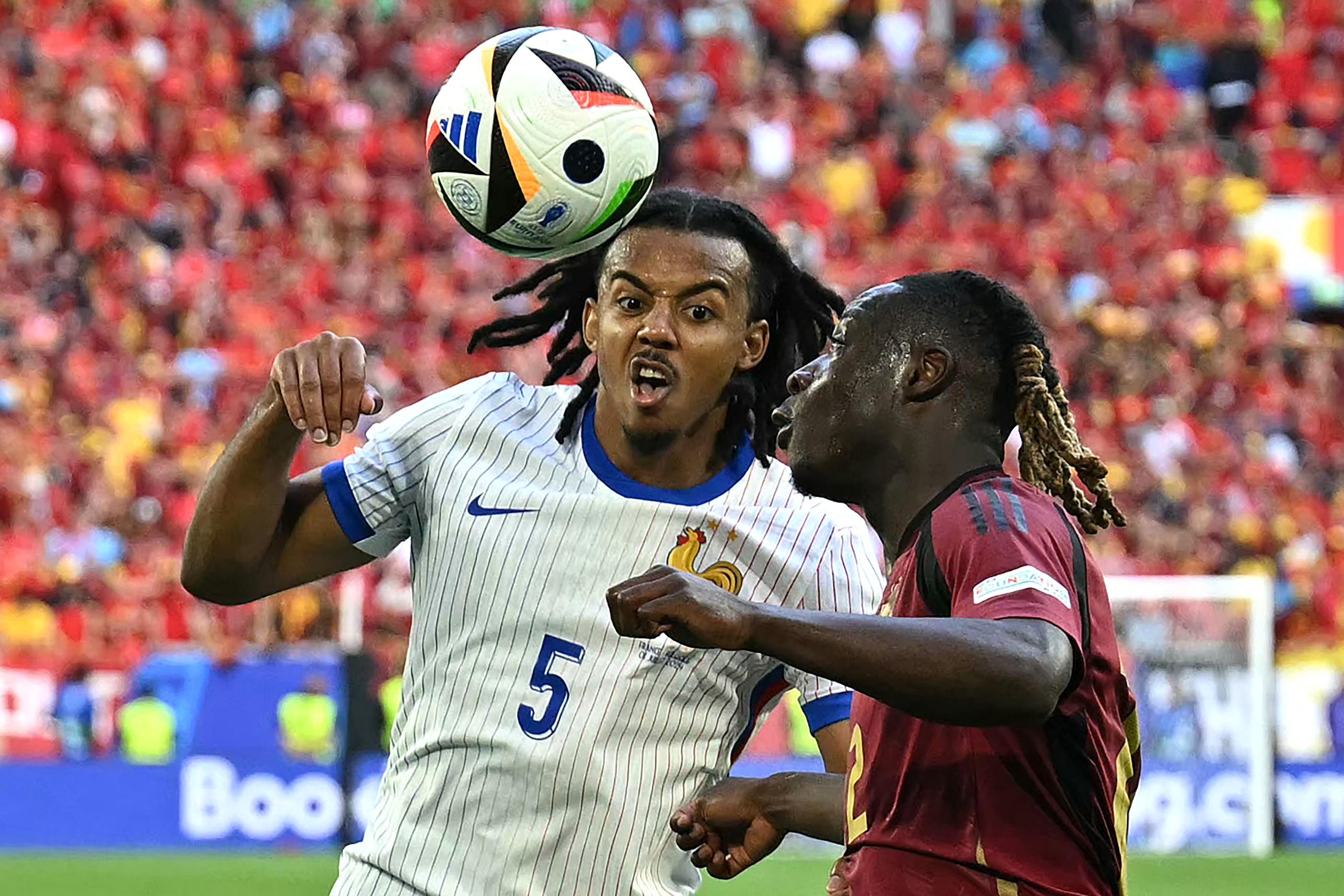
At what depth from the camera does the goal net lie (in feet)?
42.2

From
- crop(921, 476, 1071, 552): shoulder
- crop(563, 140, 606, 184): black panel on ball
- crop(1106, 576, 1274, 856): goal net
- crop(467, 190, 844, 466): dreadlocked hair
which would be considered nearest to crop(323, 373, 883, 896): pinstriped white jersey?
crop(467, 190, 844, 466): dreadlocked hair

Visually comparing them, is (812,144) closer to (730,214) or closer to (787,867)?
(787,867)

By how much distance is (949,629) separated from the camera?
2.91m

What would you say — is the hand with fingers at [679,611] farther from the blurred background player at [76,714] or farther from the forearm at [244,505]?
the blurred background player at [76,714]

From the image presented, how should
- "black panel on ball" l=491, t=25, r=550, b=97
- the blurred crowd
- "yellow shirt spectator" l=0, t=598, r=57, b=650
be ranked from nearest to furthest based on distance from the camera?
"black panel on ball" l=491, t=25, r=550, b=97 < "yellow shirt spectator" l=0, t=598, r=57, b=650 < the blurred crowd

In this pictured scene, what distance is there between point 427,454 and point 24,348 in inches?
501

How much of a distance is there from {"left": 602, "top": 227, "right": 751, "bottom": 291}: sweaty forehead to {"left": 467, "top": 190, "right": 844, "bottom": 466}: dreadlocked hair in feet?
0.07

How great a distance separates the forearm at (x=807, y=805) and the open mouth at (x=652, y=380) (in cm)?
77

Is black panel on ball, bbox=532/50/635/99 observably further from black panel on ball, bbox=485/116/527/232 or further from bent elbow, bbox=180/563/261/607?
bent elbow, bbox=180/563/261/607

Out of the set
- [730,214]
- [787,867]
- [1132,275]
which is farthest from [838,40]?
[730,214]

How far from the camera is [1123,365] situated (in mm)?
17641

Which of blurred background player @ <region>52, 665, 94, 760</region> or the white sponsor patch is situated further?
blurred background player @ <region>52, 665, 94, 760</region>

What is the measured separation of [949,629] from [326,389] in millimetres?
1300

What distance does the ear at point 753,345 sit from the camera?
13.9 ft
